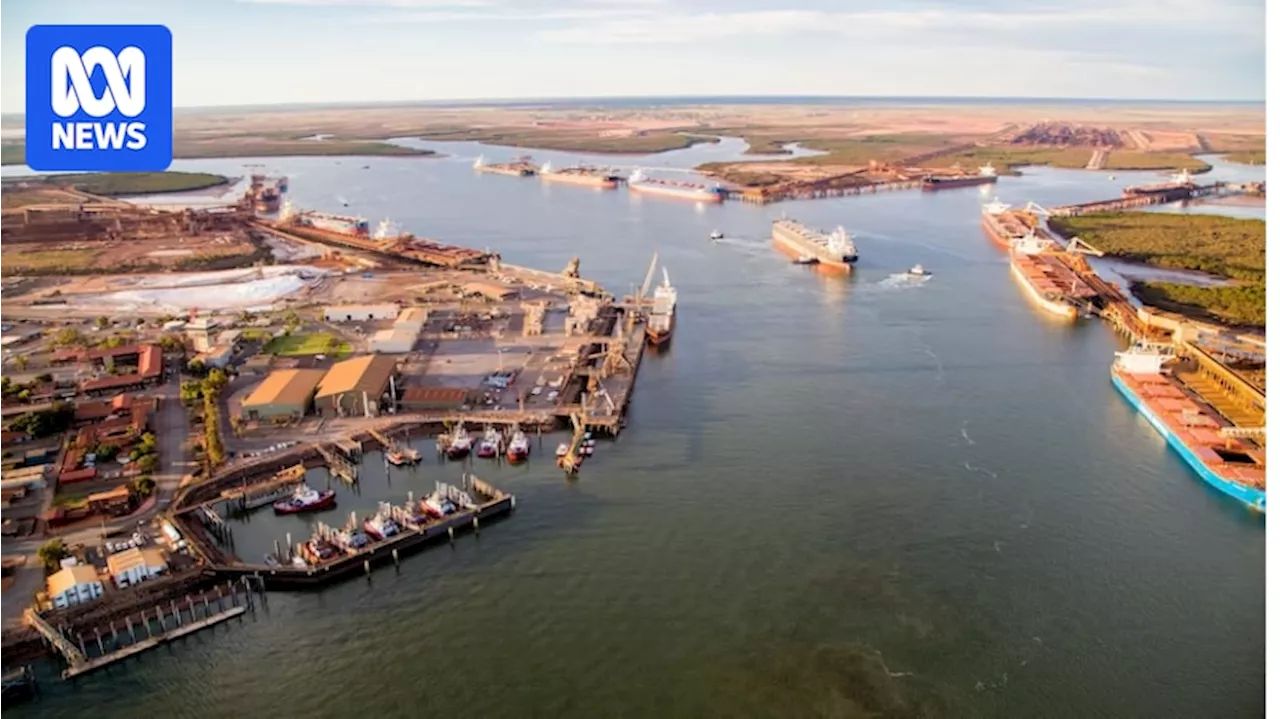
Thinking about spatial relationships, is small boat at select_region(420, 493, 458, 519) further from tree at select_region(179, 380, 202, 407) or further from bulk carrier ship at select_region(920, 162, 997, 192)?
bulk carrier ship at select_region(920, 162, 997, 192)

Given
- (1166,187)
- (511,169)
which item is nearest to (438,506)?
(1166,187)

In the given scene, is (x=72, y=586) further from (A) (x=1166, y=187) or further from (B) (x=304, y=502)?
(A) (x=1166, y=187)

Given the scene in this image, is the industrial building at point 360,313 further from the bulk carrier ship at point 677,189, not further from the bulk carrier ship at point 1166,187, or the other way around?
the bulk carrier ship at point 1166,187

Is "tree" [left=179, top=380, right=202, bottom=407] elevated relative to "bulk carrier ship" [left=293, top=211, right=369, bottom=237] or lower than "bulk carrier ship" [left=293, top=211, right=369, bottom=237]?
lower

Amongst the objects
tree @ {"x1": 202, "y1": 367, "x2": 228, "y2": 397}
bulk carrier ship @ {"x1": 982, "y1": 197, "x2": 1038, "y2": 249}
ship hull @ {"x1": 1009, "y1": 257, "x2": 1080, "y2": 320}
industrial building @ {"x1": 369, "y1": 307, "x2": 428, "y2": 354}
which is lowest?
tree @ {"x1": 202, "y1": 367, "x2": 228, "y2": 397}

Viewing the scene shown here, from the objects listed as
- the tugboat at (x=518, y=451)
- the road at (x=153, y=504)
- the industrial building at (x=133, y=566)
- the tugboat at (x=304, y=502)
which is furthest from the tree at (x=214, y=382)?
the tugboat at (x=518, y=451)

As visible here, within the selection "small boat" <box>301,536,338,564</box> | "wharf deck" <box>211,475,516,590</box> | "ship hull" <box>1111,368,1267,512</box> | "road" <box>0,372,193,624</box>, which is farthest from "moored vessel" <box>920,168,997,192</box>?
"small boat" <box>301,536,338,564</box>

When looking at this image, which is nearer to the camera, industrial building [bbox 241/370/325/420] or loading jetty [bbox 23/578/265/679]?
loading jetty [bbox 23/578/265/679]
